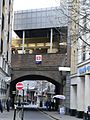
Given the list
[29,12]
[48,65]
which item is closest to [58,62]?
[48,65]

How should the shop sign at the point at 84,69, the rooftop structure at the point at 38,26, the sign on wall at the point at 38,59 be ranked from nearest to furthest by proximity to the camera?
the shop sign at the point at 84,69
the sign on wall at the point at 38,59
the rooftop structure at the point at 38,26

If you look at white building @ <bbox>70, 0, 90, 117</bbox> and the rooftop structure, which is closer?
white building @ <bbox>70, 0, 90, 117</bbox>

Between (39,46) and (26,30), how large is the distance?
14.3m

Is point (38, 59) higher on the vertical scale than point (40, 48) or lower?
lower

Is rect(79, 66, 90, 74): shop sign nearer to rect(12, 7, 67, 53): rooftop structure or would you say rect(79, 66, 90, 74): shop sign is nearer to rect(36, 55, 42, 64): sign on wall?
rect(36, 55, 42, 64): sign on wall

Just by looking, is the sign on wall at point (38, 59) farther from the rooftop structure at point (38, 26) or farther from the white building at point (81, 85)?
the white building at point (81, 85)

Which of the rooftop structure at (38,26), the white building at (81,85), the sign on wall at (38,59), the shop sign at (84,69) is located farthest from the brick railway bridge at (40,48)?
the shop sign at (84,69)

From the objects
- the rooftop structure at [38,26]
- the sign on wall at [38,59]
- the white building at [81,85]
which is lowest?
the white building at [81,85]

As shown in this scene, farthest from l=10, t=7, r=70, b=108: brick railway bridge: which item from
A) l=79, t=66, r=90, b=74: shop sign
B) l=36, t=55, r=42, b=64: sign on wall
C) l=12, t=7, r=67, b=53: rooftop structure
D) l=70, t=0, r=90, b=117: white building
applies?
l=79, t=66, r=90, b=74: shop sign

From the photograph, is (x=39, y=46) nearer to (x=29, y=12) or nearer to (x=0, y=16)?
(x=29, y=12)

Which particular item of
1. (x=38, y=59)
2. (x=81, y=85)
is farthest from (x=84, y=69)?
(x=38, y=59)

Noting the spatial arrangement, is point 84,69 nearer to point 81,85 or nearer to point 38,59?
point 81,85

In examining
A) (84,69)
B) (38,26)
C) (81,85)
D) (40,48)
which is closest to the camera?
(84,69)

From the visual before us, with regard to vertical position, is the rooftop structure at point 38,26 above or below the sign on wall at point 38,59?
above
